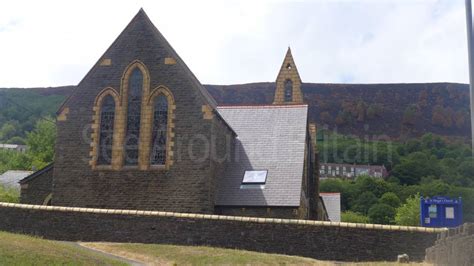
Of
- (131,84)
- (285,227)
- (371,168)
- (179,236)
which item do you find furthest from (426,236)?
(371,168)

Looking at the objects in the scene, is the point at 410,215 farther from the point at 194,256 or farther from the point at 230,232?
the point at 194,256

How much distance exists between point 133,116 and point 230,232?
874 cm

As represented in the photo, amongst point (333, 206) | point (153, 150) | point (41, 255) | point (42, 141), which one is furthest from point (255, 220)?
point (42, 141)

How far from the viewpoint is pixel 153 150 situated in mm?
28859

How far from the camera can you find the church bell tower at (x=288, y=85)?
4200 centimetres

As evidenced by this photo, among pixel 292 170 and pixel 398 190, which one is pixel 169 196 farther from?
pixel 398 190

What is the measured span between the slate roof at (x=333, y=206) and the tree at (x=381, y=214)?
4142cm

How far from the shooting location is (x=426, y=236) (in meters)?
21.6

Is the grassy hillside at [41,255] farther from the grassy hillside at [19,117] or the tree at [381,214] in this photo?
the grassy hillside at [19,117]

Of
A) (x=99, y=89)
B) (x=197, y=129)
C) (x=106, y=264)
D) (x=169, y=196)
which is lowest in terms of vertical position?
(x=106, y=264)

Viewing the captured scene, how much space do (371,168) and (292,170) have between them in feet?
401

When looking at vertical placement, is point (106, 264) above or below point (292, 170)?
below

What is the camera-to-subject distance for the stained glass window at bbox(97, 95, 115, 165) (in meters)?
29.2

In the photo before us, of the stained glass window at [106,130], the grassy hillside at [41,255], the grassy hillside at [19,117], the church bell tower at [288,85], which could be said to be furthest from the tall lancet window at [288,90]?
the grassy hillside at [19,117]
